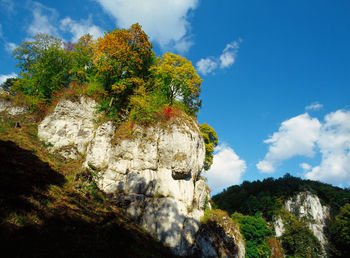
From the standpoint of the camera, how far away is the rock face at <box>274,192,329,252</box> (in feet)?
176

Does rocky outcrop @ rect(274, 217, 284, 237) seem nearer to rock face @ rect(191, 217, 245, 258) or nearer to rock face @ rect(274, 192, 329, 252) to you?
rock face @ rect(274, 192, 329, 252)

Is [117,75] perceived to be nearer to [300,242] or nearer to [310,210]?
[300,242]

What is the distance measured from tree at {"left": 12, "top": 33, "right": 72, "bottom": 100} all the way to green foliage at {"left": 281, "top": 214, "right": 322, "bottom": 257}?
55.9 m

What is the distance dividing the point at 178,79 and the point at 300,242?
47.0 meters

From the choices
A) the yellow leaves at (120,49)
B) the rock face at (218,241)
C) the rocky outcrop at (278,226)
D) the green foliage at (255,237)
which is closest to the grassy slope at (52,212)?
the rock face at (218,241)

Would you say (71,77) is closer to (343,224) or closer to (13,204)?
(13,204)

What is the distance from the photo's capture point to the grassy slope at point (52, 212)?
5887mm

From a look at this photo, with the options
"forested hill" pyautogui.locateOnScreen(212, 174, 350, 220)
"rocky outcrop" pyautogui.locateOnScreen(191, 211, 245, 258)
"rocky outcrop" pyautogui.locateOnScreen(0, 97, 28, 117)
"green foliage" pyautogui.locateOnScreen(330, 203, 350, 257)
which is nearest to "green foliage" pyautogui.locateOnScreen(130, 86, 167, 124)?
"rocky outcrop" pyautogui.locateOnScreen(191, 211, 245, 258)

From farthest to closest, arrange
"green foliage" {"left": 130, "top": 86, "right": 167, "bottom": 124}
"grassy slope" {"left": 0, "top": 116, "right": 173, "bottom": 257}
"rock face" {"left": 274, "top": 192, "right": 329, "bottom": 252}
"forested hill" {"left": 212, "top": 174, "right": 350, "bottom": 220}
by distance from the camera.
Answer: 1. "forested hill" {"left": 212, "top": 174, "right": 350, "bottom": 220}
2. "rock face" {"left": 274, "top": 192, "right": 329, "bottom": 252}
3. "green foliage" {"left": 130, "top": 86, "right": 167, "bottom": 124}
4. "grassy slope" {"left": 0, "top": 116, "right": 173, "bottom": 257}

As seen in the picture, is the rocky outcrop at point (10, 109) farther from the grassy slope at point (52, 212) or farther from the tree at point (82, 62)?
the tree at point (82, 62)

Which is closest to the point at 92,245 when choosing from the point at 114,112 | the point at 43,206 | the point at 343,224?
the point at 43,206

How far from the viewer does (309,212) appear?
190 feet

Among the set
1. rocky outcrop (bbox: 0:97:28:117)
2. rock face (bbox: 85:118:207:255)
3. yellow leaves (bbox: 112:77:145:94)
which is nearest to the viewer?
rock face (bbox: 85:118:207:255)

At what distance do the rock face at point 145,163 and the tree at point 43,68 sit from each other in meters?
4.22
